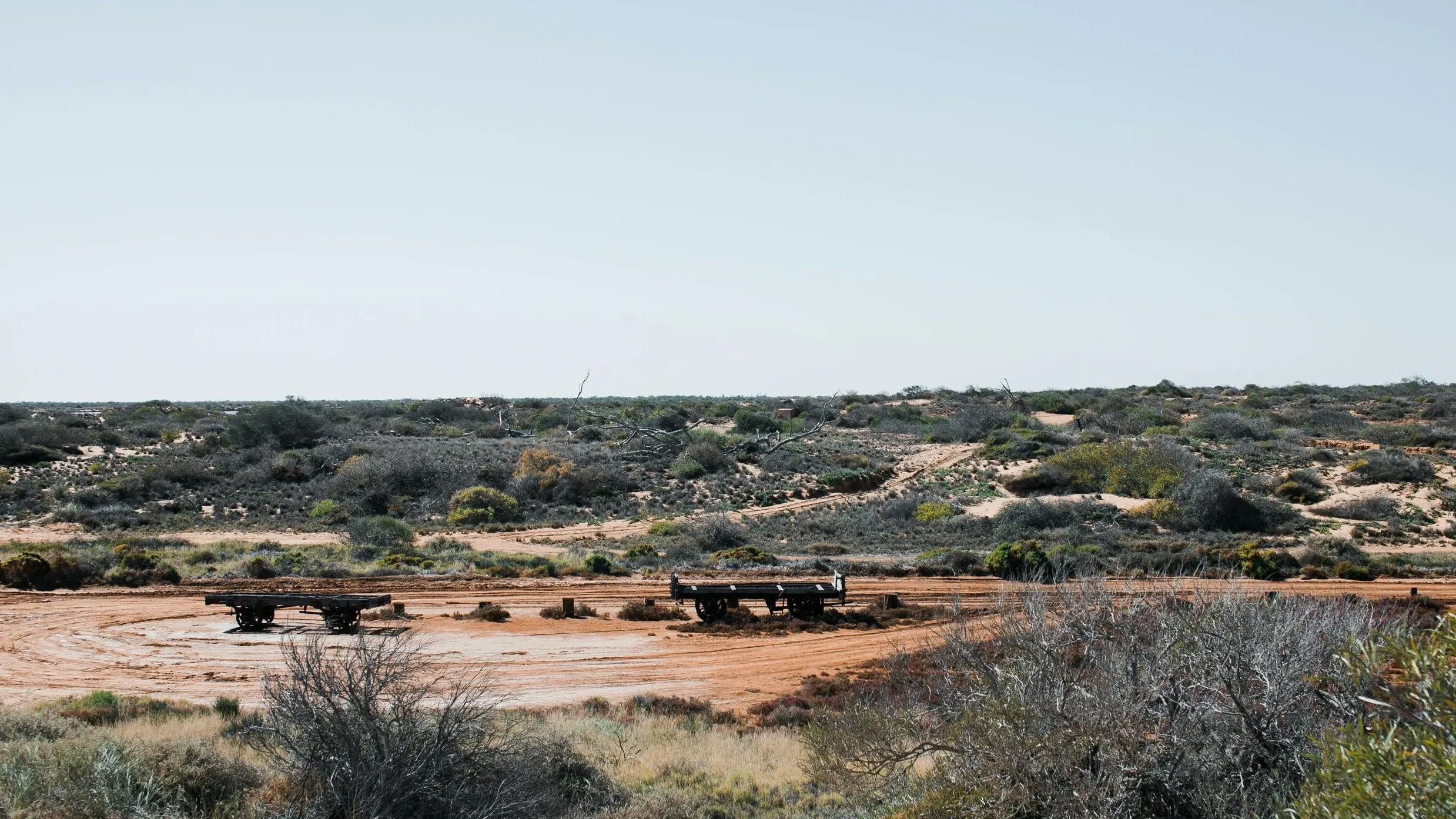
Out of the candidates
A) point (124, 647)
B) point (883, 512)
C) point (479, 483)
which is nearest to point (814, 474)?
point (883, 512)

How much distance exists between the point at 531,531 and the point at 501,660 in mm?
18631

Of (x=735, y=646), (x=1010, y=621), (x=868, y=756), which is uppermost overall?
(x=1010, y=621)

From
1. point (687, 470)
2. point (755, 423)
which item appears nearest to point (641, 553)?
point (687, 470)

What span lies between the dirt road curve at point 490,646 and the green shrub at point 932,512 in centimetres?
1225

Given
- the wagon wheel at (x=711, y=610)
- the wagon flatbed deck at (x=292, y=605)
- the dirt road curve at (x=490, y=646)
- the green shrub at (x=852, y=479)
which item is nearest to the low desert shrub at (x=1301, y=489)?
the dirt road curve at (x=490, y=646)

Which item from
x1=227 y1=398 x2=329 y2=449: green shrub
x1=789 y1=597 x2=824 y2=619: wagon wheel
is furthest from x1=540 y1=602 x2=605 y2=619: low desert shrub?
x1=227 y1=398 x2=329 y2=449: green shrub

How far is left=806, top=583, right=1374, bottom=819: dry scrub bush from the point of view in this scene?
7.75m

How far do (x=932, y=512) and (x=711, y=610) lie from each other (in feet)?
58.1

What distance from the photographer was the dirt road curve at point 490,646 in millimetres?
16734

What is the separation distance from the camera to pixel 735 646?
1994cm

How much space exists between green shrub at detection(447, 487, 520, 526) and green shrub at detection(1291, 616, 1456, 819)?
116ft

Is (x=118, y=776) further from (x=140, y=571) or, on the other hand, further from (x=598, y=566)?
(x=140, y=571)

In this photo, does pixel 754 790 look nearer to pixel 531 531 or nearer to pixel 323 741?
pixel 323 741

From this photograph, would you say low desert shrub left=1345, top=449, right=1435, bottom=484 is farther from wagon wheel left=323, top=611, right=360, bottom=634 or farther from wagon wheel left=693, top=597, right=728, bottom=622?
wagon wheel left=323, top=611, right=360, bottom=634
